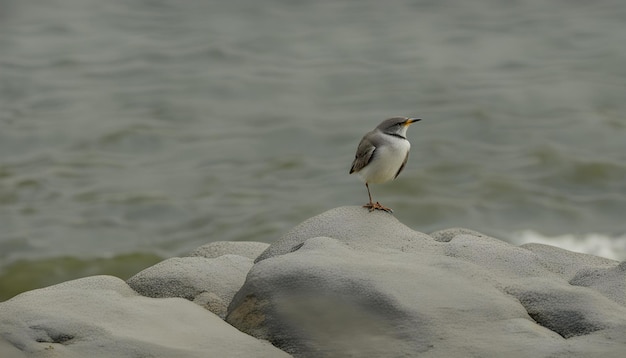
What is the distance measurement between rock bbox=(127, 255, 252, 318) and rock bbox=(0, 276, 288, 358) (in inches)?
18.9

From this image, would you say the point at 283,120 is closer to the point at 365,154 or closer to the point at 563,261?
the point at 365,154

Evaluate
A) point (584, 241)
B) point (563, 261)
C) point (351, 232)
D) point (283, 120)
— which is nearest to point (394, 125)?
point (351, 232)

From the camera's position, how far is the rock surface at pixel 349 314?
5059 mm

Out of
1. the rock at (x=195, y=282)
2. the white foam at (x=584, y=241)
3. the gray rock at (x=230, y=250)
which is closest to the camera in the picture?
the rock at (x=195, y=282)

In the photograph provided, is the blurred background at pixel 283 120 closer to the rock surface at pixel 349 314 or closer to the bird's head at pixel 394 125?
the bird's head at pixel 394 125

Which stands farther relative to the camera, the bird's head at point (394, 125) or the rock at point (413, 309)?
the bird's head at point (394, 125)

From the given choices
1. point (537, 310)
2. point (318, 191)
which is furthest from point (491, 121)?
point (537, 310)

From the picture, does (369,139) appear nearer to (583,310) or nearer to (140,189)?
(583,310)

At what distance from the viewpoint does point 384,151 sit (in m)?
7.36

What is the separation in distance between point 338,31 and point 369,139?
9235 mm

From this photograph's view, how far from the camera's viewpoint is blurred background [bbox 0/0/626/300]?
1216cm

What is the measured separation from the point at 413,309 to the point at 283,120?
9.16 metres

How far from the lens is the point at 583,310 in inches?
214

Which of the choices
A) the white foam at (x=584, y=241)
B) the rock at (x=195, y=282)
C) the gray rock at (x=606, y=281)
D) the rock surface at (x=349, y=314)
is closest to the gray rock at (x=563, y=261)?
the gray rock at (x=606, y=281)
